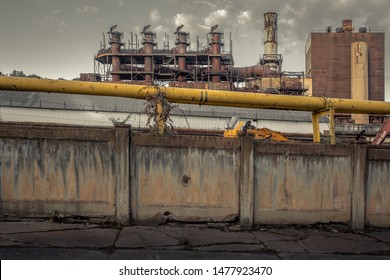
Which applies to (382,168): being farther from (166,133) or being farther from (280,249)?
(166,133)

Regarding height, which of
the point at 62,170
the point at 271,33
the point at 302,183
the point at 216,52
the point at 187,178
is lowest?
the point at 302,183

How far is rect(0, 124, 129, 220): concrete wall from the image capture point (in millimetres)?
A: 5270

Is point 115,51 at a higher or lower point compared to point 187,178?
higher

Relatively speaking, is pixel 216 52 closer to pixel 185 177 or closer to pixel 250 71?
pixel 250 71

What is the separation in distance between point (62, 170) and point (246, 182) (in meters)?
3.14

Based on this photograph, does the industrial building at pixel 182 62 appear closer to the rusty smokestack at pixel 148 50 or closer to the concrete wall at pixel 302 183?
the rusty smokestack at pixel 148 50

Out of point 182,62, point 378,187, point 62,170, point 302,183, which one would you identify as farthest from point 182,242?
point 182,62

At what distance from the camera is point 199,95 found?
6172 mm

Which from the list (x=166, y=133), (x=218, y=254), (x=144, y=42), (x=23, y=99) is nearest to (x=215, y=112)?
(x=23, y=99)

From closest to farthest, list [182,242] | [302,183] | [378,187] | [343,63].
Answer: [182,242] < [302,183] < [378,187] < [343,63]

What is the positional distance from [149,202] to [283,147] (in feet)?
8.51

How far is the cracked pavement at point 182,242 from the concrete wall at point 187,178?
30cm

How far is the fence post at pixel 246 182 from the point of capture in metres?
5.66

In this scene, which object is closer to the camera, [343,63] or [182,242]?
[182,242]
